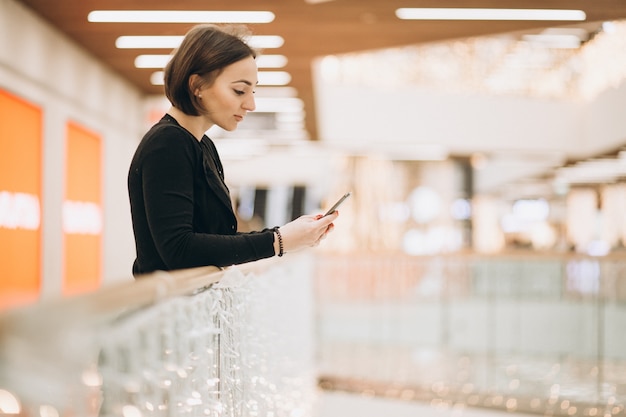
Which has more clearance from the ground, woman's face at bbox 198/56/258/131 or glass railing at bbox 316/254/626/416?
woman's face at bbox 198/56/258/131

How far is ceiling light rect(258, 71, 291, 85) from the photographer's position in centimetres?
797

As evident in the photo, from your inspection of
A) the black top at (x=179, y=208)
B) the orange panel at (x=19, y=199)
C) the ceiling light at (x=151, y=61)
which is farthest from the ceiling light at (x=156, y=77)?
the black top at (x=179, y=208)

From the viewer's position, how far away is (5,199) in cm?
520

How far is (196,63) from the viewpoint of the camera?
1.75m

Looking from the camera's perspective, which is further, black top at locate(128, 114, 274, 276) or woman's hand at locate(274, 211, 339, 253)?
woman's hand at locate(274, 211, 339, 253)

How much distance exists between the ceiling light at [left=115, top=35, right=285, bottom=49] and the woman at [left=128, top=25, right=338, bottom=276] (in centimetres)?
484

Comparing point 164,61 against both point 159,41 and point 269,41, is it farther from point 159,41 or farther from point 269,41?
point 269,41

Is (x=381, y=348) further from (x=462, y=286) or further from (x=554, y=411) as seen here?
(x=554, y=411)

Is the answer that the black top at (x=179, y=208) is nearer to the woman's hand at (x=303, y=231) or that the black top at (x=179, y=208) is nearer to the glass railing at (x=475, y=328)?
the woman's hand at (x=303, y=231)

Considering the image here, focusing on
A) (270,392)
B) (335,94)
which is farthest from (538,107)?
(270,392)

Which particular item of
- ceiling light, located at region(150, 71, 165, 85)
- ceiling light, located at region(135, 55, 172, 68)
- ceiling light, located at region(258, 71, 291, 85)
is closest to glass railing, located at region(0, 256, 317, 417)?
ceiling light, located at region(135, 55, 172, 68)

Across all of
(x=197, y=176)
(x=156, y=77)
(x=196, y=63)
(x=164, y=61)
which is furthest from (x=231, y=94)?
(x=156, y=77)

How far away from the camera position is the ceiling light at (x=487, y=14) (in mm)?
5727

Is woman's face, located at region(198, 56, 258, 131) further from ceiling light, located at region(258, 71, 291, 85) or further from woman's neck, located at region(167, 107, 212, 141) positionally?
ceiling light, located at region(258, 71, 291, 85)
